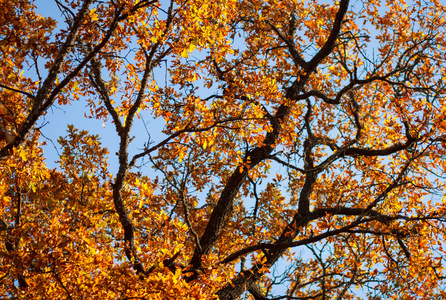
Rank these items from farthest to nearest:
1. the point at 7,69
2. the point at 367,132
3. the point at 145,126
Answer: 1. the point at 367,132
2. the point at 7,69
3. the point at 145,126

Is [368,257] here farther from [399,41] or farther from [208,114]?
[399,41]

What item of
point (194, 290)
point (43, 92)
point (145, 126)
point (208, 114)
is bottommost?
point (194, 290)

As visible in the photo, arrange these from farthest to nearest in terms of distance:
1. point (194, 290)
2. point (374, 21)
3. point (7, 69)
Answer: point (374, 21) → point (7, 69) → point (194, 290)

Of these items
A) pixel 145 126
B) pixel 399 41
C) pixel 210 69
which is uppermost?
pixel 399 41

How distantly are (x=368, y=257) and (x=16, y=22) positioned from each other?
9341mm

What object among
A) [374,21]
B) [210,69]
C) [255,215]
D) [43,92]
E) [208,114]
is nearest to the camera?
[43,92]

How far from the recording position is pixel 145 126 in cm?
578

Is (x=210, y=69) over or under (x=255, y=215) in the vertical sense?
over

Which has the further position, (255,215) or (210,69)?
(255,215)

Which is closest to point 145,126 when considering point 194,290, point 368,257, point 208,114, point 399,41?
point 208,114

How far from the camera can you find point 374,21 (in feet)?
38.3

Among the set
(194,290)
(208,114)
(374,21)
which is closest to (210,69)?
(208,114)

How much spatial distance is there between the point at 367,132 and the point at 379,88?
1.46 metres

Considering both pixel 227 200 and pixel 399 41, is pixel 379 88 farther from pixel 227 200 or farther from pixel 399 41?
pixel 227 200
